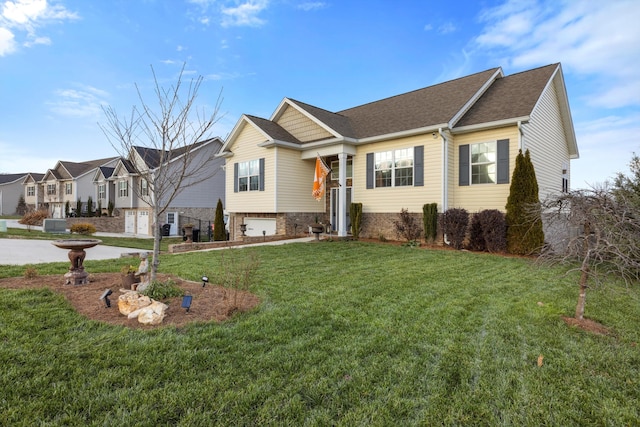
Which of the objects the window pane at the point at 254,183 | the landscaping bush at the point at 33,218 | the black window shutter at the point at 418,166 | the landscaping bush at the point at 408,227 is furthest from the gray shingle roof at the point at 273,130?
the landscaping bush at the point at 33,218

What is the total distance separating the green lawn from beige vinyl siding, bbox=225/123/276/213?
1033 cm

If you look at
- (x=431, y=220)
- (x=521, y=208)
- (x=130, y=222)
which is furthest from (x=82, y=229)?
(x=521, y=208)

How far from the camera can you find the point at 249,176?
16.2m

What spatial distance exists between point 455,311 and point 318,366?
247 cm

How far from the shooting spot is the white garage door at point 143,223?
24672 millimetres

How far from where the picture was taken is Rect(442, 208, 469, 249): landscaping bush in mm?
10906

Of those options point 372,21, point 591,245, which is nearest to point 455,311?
point 591,245

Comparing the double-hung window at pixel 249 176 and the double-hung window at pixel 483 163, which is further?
the double-hung window at pixel 249 176

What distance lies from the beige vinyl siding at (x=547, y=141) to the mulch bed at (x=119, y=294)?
11161 mm

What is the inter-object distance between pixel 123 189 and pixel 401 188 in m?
24.4

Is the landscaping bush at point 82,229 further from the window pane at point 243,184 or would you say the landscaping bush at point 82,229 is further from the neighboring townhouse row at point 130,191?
the window pane at point 243,184

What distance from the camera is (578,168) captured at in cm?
1675

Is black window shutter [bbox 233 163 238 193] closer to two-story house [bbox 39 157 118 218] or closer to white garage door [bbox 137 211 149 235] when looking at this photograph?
white garage door [bbox 137 211 149 235]

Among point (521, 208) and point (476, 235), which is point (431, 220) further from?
point (521, 208)
